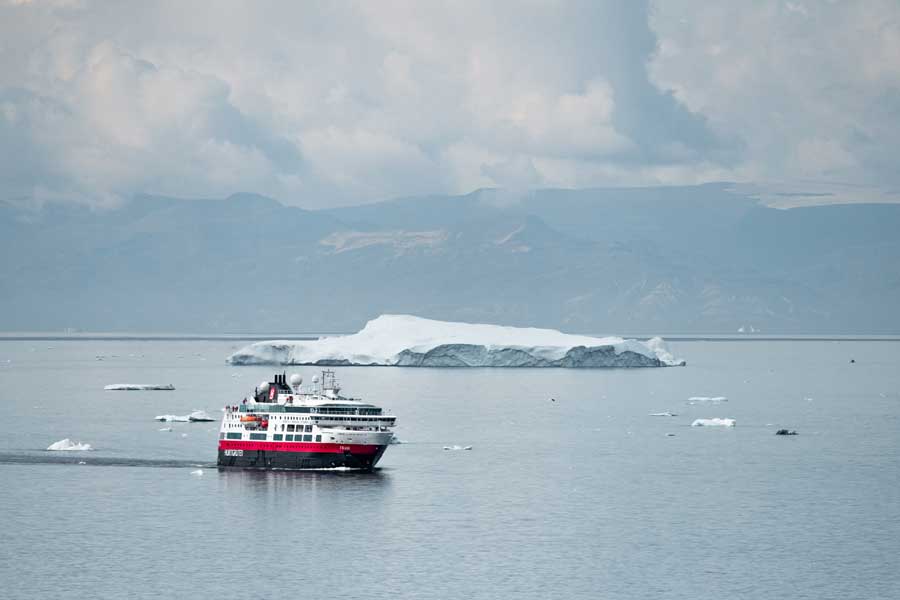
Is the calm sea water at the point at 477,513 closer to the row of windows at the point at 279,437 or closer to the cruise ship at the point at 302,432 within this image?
the cruise ship at the point at 302,432

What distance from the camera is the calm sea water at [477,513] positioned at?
46.7 metres

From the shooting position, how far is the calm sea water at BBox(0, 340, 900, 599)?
1839 inches

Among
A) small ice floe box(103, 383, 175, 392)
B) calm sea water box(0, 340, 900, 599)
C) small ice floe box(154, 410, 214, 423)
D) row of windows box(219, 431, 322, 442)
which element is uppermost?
small ice floe box(103, 383, 175, 392)

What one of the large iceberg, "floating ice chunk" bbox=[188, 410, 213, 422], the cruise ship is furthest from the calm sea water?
the large iceberg

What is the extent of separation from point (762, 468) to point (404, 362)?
103 metres

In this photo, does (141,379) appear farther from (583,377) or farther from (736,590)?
(736,590)

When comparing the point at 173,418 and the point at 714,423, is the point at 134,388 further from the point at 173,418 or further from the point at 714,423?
the point at 714,423

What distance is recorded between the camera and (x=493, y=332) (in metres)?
173

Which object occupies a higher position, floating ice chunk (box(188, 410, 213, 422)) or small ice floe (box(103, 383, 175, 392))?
small ice floe (box(103, 383, 175, 392))

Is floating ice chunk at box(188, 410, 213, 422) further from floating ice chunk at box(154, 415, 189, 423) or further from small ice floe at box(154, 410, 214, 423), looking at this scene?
floating ice chunk at box(154, 415, 189, 423)

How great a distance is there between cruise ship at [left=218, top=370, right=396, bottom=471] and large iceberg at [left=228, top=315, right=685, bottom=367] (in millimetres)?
94920

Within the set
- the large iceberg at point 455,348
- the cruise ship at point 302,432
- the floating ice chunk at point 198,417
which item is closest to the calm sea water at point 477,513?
the cruise ship at point 302,432

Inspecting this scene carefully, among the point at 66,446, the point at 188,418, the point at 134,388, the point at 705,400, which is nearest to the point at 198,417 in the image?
the point at 188,418

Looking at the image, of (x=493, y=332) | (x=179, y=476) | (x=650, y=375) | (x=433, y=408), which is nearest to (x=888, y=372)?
(x=650, y=375)
